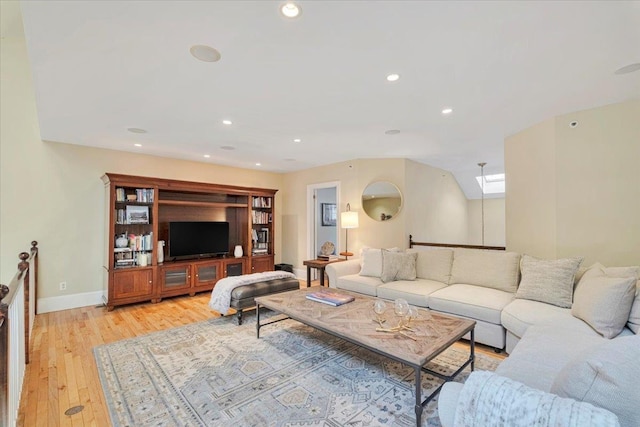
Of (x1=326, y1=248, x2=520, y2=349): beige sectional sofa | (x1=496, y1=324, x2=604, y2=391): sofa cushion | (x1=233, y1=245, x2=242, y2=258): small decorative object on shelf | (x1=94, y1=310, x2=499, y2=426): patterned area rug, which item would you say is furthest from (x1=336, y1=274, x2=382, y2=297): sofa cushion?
(x1=233, y1=245, x2=242, y2=258): small decorative object on shelf

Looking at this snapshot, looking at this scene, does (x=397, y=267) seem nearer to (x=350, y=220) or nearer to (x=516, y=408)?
(x=350, y=220)

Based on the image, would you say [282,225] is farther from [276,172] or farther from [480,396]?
[480,396]

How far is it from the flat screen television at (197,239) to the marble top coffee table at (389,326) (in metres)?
2.47

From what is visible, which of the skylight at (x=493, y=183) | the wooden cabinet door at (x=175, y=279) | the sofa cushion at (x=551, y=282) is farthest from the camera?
the skylight at (x=493, y=183)

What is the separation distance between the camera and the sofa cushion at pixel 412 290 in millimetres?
3305

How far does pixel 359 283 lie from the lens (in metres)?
3.89

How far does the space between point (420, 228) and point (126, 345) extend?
4848 mm

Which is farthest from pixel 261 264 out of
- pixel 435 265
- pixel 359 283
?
pixel 435 265

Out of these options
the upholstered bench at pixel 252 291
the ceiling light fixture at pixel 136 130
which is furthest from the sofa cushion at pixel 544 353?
the ceiling light fixture at pixel 136 130

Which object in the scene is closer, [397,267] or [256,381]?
[256,381]

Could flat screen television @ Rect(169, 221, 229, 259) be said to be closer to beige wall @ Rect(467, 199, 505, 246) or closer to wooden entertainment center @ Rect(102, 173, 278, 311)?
wooden entertainment center @ Rect(102, 173, 278, 311)

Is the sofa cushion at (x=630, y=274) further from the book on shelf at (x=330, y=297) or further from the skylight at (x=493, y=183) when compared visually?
the skylight at (x=493, y=183)

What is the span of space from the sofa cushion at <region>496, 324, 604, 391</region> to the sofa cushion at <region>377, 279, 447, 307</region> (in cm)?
116

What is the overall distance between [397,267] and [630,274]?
2.17m
